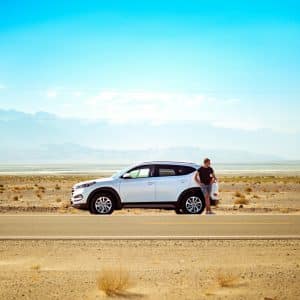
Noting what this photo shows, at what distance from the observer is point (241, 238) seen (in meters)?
13.8

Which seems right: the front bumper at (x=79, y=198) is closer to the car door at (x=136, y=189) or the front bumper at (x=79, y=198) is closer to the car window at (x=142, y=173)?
the car door at (x=136, y=189)

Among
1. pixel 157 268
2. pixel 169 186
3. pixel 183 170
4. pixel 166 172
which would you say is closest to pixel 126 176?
pixel 166 172

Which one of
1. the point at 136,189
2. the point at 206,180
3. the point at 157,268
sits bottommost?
the point at 157,268

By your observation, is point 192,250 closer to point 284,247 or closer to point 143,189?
point 284,247

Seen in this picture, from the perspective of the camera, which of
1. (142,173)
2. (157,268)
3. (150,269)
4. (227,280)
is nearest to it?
(227,280)

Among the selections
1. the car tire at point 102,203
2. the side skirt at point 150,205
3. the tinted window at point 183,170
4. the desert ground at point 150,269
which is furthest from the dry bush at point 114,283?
the tinted window at point 183,170

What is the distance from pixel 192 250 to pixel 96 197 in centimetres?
793

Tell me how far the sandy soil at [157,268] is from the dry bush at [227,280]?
0.01m

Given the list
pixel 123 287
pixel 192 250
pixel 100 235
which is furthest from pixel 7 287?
pixel 100 235

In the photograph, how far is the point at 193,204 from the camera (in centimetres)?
1992

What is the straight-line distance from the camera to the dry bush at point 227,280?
8.76 meters

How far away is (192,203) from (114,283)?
11564 mm

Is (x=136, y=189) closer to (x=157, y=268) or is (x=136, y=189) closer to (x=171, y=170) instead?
(x=171, y=170)

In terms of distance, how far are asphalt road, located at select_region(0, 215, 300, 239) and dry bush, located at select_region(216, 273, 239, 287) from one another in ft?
16.1
